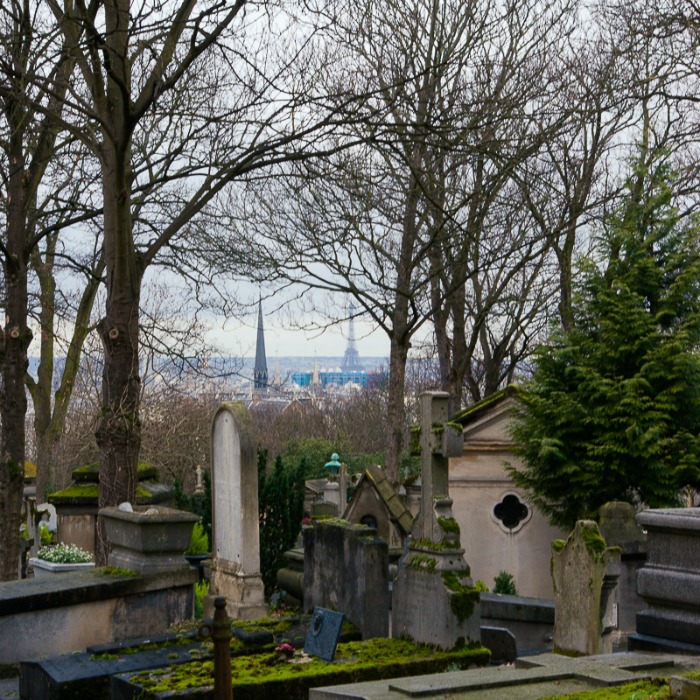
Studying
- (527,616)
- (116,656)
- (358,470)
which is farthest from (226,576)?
(358,470)

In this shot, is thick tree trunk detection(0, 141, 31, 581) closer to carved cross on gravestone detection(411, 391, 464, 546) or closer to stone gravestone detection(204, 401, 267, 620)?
stone gravestone detection(204, 401, 267, 620)

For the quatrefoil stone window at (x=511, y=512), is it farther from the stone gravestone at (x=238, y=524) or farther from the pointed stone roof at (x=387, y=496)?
the stone gravestone at (x=238, y=524)

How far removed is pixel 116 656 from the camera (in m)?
8.55

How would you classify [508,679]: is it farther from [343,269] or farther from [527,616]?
[343,269]

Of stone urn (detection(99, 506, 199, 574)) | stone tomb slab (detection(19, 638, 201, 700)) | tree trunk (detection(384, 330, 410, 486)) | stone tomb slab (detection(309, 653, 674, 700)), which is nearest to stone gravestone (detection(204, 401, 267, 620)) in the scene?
stone urn (detection(99, 506, 199, 574))

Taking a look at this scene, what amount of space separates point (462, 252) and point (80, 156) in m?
6.84

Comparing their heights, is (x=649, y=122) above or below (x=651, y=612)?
above

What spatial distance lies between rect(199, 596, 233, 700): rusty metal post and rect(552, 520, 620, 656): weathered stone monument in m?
3.58

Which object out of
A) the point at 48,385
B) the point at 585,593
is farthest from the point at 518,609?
the point at 48,385

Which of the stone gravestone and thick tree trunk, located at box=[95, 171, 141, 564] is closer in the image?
the stone gravestone

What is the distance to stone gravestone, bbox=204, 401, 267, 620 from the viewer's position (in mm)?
10797

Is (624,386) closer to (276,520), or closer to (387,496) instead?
(387,496)

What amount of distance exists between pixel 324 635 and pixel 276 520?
5.96 meters

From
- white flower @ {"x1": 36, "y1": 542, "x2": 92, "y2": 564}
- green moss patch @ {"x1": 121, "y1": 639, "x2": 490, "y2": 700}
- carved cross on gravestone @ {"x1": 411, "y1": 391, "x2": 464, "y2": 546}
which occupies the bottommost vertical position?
green moss patch @ {"x1": 121, "y1": 639, "x2": 490, "y2": 700}
